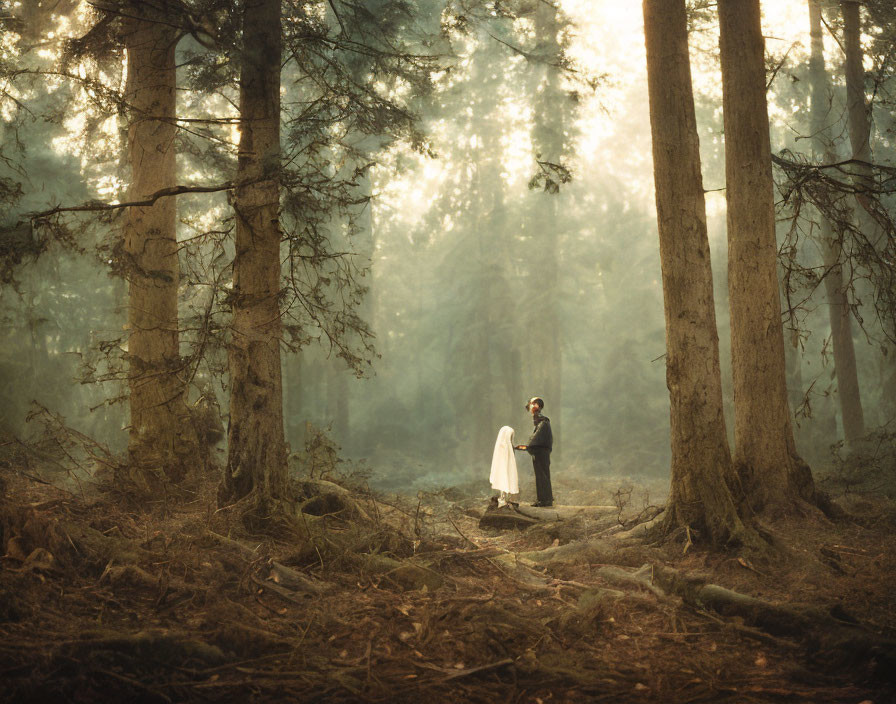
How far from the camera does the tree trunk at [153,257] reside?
425 inches

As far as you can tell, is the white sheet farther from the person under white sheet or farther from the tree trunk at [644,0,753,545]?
the tree trunk at [644,0,753,545]

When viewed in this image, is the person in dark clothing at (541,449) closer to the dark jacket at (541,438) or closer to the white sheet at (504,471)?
the dark jacket at (541,438)

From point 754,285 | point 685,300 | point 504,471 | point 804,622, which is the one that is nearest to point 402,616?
point 804,622

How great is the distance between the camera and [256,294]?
9.12 meters

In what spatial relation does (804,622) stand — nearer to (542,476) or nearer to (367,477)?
(542,476)

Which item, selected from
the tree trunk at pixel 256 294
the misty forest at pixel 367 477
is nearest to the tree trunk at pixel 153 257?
the misty forest at pixel 367 477

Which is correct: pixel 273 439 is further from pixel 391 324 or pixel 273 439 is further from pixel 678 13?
pixel 391 324

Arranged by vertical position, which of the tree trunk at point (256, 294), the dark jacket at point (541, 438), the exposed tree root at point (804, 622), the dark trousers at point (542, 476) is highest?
the tree trunk at point (256, 294)

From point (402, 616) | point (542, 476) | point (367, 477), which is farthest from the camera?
point (542, 476)

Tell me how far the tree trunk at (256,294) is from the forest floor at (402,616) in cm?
65

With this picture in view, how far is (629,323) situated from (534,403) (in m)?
27.0

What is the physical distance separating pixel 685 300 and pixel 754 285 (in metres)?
1.73

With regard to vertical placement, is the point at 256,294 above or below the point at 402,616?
above

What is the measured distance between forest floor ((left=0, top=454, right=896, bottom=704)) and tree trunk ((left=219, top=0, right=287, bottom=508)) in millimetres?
655
